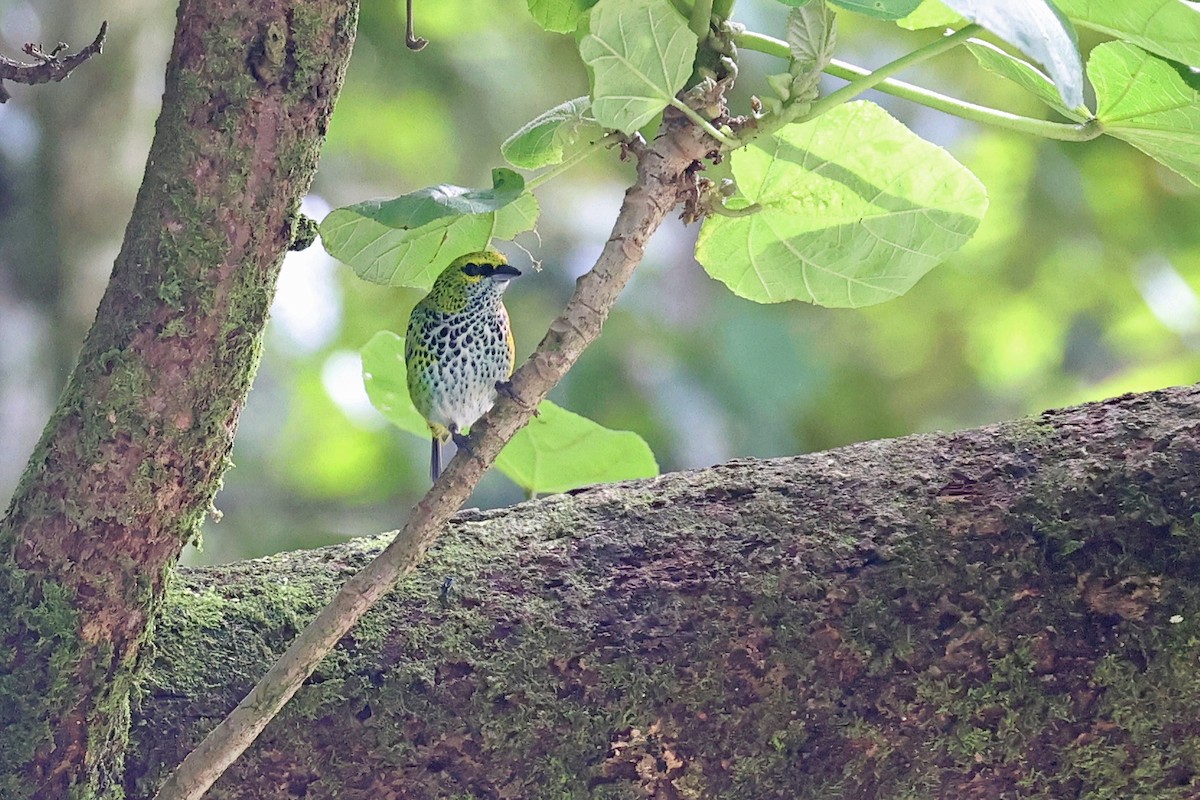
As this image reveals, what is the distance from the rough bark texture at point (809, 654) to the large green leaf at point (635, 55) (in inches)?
22.7

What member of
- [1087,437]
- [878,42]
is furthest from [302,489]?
[1087,437]

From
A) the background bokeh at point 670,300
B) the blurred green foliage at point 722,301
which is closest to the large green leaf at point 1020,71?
the background bokeh at point 670,300

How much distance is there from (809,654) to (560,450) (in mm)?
615

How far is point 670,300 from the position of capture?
15.6 ft

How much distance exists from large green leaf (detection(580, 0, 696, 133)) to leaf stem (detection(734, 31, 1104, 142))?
15cm

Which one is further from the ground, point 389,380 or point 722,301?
point 722,301

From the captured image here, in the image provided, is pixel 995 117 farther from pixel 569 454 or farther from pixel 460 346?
pixel 460 346

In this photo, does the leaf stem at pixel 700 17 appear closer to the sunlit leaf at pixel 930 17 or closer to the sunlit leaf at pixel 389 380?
the sunlit leaf at pixel 930 17

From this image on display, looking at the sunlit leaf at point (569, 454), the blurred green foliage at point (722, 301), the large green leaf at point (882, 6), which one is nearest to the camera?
the large green leaf at point (882, 6)

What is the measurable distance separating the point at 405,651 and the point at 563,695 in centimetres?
20

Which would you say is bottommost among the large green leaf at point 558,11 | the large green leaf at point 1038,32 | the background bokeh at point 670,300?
the large green leaf at point 1038,32

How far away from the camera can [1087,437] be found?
133 centimetres

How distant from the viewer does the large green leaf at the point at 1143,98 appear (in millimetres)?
1168

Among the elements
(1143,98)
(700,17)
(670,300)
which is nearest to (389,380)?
(700,17)
